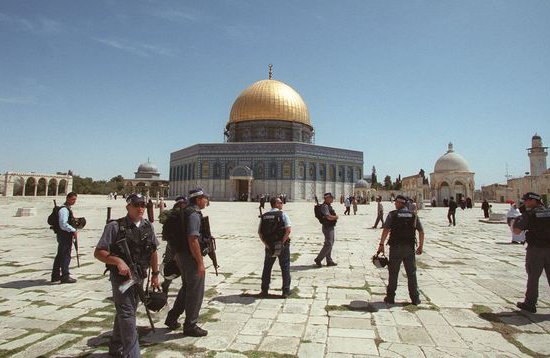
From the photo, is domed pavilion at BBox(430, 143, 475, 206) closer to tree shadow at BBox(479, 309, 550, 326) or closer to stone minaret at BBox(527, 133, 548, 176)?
stone minaret at BBox(527, 133, 548, 176)

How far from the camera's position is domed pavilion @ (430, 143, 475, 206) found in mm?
43531

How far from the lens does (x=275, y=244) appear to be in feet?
17.1

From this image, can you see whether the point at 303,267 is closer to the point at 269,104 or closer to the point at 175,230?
the point at 175,230

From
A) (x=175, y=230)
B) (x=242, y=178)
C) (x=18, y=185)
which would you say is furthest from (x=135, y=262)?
(x=18, y=185)

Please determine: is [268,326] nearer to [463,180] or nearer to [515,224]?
[515,224]

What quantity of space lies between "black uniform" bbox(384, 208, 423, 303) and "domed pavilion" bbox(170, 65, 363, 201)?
120 ft

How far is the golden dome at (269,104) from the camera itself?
46031 mm

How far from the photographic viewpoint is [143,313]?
454 cm

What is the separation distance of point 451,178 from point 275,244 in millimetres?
44126

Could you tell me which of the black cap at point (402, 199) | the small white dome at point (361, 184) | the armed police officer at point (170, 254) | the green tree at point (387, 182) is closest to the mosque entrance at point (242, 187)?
the small white dome at point (361, 184)

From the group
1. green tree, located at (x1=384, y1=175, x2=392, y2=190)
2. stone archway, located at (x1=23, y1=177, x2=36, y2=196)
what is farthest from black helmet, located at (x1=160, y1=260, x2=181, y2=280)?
green tree, located at (x1=384, y1=175, x2=392, y2=190)

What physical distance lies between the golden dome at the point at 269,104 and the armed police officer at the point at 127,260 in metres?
43.3

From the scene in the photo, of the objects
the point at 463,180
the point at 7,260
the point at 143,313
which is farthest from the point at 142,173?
the point at 143,313

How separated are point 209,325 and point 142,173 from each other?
6956cm
